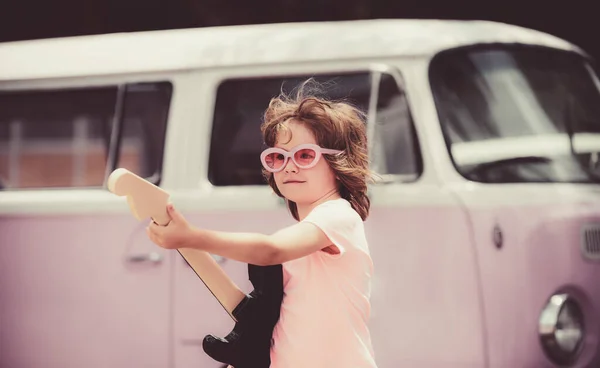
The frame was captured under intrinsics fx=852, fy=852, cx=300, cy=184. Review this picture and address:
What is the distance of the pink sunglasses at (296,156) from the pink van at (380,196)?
139 centimetres

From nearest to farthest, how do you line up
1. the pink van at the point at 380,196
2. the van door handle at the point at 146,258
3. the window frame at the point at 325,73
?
1. the pink van at the point at 380,196
2. the window frame at the point at 325,73
3. the van door handle at the point at 146,258

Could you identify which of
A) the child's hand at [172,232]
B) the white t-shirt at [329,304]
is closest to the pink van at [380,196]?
the white t-shirt at [329,304]

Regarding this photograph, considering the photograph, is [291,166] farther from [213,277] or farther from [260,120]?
[260,120]

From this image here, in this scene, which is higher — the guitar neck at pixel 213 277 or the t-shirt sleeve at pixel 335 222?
the t-shirt sleeve at pixel 335 222

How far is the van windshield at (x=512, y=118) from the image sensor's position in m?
3.71

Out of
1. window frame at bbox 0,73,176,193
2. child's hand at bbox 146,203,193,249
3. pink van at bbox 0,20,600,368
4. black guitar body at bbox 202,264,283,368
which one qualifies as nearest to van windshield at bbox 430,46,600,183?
pink van at bbox 0,20,600,368

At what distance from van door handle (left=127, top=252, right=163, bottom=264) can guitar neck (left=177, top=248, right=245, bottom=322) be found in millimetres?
1674

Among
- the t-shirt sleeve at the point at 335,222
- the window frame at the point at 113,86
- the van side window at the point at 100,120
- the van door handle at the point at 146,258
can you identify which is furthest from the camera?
the van side window at the point at 100,120

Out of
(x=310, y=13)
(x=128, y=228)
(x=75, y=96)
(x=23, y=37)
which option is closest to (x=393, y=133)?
(x=128, y=228)

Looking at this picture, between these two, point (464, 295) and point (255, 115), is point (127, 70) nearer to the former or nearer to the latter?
point (255, 115)

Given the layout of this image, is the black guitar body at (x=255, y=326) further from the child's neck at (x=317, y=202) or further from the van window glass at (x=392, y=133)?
the van window glass at (x=392, y=133)

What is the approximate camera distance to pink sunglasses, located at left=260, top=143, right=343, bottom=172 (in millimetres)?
2213

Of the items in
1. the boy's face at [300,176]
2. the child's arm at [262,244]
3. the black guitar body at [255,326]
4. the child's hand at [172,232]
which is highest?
the boy's face at [300,176]

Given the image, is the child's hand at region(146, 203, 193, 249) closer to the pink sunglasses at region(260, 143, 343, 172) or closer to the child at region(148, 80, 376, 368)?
the child at region(148, 80, 376, 368)
